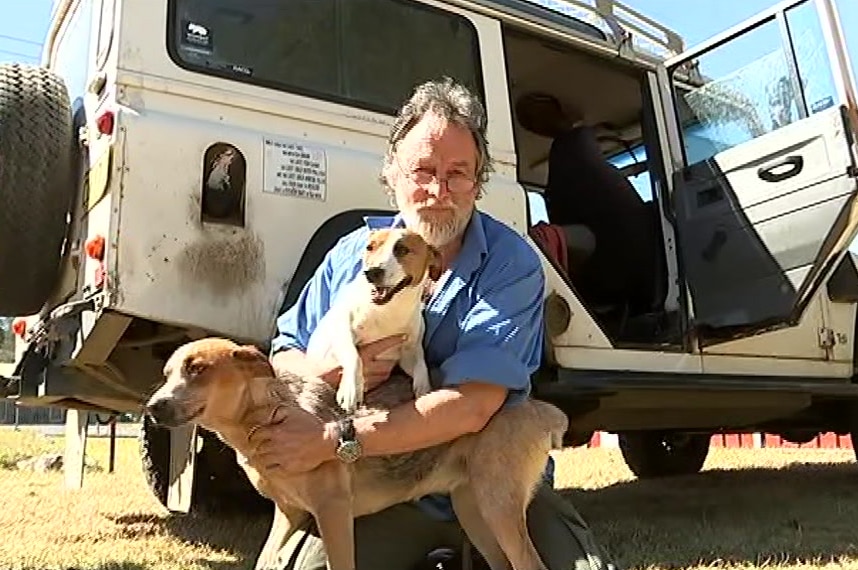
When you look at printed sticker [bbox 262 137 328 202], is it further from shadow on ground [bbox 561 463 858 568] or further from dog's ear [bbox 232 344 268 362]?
shadow on ground [bbox 561 463 858 568]

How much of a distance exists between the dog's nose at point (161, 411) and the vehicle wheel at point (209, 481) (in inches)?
112

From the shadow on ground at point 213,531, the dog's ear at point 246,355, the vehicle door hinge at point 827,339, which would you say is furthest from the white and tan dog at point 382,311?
the vehicle door hinge at point 827,339

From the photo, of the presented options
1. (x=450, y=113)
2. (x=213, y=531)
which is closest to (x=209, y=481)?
(x=213, y=531)

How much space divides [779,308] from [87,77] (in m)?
3.34

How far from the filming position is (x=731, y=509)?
5.35m

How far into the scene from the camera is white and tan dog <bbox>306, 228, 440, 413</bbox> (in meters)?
2.55

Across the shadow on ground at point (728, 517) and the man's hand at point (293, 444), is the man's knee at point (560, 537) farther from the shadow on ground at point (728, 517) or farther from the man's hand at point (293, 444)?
the shadow on ground at point (728, 517)

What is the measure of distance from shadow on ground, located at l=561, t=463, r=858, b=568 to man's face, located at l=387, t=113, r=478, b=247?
73.6 inches

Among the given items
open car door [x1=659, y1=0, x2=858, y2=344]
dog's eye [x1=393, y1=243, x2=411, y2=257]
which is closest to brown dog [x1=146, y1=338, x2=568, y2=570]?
dog's eye [x1=393, y1=243, x2=411, y2=257]

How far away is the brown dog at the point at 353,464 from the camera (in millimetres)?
2297

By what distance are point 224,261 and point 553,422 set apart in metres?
1.34

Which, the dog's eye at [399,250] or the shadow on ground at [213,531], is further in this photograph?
the shadow on ground at [213,531]

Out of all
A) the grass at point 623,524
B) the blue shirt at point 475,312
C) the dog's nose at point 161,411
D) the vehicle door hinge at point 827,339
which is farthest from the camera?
the vehicle door hinge at point 827,339

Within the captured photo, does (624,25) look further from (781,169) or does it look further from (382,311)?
(382,311)
